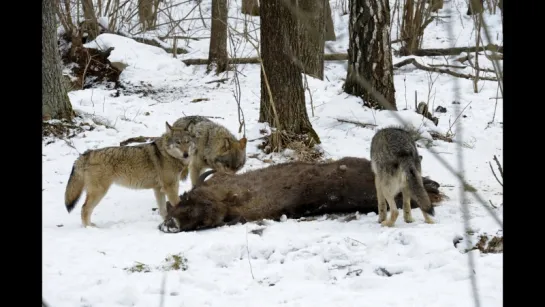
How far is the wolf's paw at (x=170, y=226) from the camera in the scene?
6941 mm

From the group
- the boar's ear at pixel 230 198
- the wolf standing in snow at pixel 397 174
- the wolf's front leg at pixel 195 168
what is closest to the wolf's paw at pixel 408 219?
the wolf standing in snow at pixel 397 174

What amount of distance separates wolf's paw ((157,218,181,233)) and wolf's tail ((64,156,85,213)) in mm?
1254

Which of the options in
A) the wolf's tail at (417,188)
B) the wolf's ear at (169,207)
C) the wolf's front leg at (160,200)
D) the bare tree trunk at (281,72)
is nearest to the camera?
the wolf's tail at (417,188)

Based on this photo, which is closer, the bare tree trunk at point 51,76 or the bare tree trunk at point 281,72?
the bare tree trunk at point 281,72

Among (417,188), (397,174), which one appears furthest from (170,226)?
(417,188)

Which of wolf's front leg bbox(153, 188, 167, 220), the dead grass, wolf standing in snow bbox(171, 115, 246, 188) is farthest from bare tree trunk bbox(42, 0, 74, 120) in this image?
wolf's front leg bbox(153, 188, 167, 220)

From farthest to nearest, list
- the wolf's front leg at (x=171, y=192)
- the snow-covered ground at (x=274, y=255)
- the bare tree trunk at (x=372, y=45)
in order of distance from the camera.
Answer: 1. the bare tree trunk at (x=372, y=45)
2. the wolf's front leg at (x=171, y=192)
3. the snow-covered ground at (x=274, y=255)

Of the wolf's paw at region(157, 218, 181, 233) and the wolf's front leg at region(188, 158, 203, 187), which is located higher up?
the wolf's front leg at region(188, 158, 203, 187)

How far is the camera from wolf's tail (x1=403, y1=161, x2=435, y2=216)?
21.0 ft

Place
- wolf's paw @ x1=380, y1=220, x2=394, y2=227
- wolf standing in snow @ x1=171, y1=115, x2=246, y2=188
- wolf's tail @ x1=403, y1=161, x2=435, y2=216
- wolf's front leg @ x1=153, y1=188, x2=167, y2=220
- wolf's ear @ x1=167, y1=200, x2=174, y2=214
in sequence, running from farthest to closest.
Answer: wolf standing in snow @ x1=171, y1=115, x2=246, y2=188, wolf's front leg @ x1=153, y1=188, x2=167, y2=220, wolf's ear @ x1=167, y1=200, x2=174, y2=214, wolf's paw @ x1=380, y1=220, x2=394, y2=227, wolf's tail @ x1=403, y1=161, x2=435, y2=216

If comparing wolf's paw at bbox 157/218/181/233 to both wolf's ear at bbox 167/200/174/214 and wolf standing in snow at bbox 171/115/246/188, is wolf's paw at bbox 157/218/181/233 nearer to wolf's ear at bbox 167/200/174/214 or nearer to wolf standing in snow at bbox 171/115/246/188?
→ wolf's ear at bbox 167/200/174/214

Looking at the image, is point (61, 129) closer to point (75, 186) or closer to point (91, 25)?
point (75, 186)

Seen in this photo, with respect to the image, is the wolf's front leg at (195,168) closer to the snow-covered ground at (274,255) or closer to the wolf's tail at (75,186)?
the snow-covered ground at (274,255)
